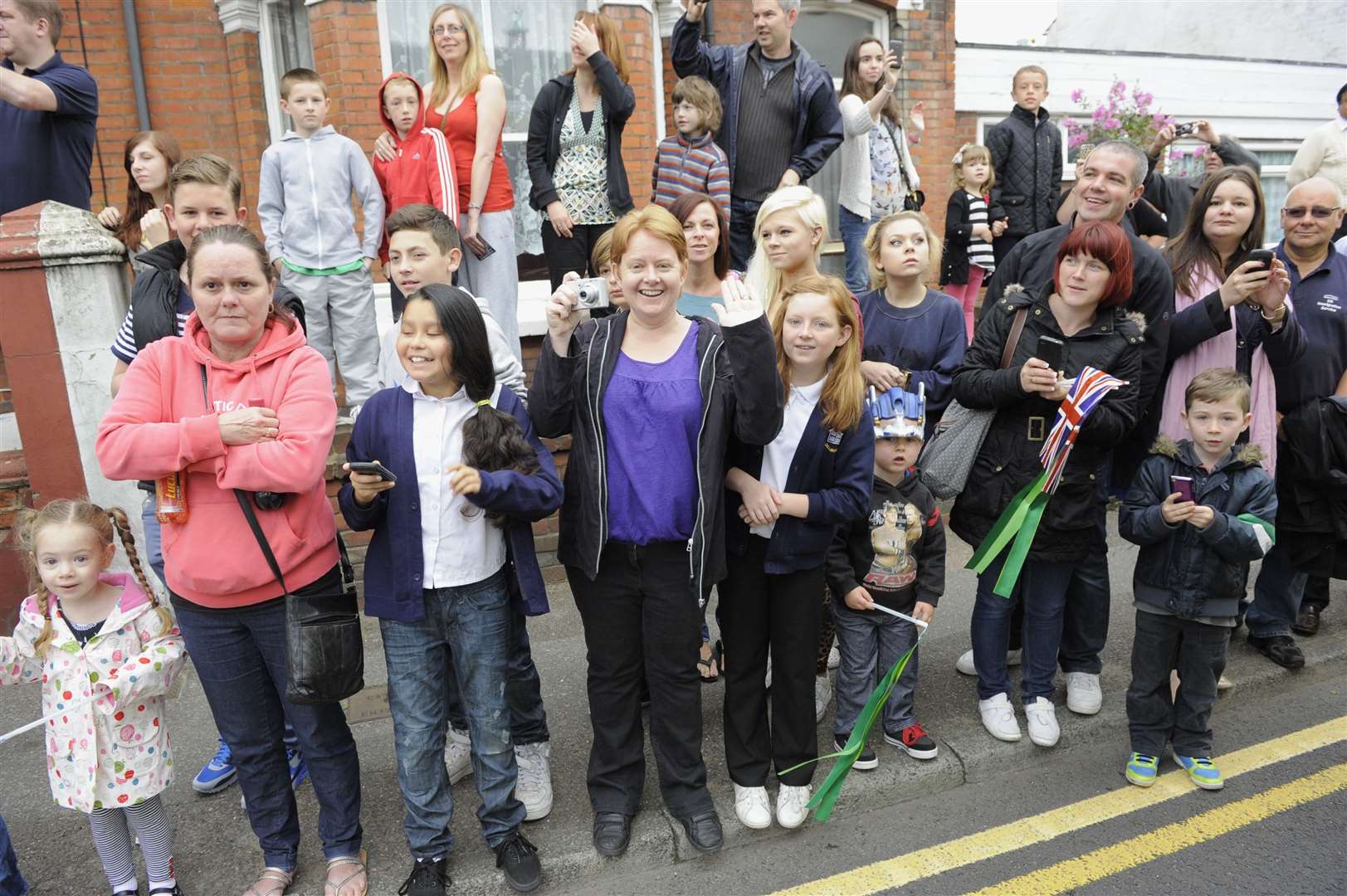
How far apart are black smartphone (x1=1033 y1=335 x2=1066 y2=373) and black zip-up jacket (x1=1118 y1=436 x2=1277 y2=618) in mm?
494

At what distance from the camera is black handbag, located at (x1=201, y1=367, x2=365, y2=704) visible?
263 centimetres

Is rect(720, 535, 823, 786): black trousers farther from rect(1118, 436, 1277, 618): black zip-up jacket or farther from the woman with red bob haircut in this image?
rect(1118, 436, 1277, 618): black zip-up jacket

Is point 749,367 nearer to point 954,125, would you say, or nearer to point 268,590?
point 268,590

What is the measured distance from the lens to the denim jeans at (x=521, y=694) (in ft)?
10.7

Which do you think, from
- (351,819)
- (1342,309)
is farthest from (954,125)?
(351,819)

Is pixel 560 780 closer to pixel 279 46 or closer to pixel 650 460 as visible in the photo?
pixel 650 460

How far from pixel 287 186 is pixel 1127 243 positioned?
13.5 ft

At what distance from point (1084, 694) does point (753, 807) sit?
1.67 m

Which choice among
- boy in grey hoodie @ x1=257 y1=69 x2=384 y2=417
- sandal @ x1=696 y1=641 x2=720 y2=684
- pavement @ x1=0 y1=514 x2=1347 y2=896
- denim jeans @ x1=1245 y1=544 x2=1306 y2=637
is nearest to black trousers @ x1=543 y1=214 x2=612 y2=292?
boy in grey hoodie @ x1=257 y1=69 x2=384 y2=417

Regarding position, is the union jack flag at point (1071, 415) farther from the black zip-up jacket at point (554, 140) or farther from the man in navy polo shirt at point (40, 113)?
the man in navy polo shirt at point (40, 113)

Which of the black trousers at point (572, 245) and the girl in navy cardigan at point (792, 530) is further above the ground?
the black trousers at point (572, 245)

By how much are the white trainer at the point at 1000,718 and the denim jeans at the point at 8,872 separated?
3447 millimetres

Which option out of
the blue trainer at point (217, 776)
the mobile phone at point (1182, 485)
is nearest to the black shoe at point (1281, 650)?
the mobile phone at point (1182, 485)

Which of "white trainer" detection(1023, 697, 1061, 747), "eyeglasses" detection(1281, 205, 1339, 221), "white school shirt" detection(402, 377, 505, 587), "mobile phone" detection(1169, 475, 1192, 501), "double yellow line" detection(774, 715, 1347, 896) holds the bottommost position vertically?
"double yellow line" detection(774, 715, 1347, 896)
